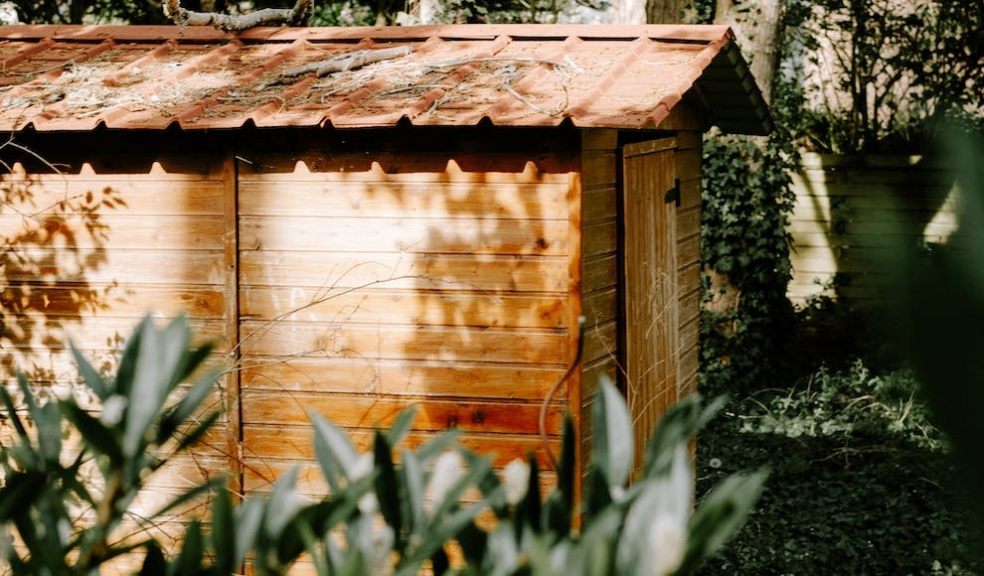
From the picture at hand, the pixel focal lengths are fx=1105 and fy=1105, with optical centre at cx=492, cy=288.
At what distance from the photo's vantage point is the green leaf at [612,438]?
1.35 meters

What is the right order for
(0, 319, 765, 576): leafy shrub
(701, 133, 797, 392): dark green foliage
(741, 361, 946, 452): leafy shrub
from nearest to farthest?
(0, 319, 765, 576): leafy shrub < (741, 361, 946, 452): leafy shrub < (701, 133, 797, 392): dark green foliage

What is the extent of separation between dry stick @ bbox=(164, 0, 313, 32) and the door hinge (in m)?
2.64

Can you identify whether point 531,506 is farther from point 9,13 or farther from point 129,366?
point 9,13

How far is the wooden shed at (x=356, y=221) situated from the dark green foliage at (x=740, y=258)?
16.9 feet

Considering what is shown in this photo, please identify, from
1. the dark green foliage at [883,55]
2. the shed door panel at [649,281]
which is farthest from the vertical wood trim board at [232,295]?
the dark green foliage at [883,55]

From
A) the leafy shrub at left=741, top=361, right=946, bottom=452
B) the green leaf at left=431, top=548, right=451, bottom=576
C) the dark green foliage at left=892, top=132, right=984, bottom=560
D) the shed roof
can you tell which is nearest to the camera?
the dark green foliage at left=892, top=132, right=984, bottom=560

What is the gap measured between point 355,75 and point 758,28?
6872 mm

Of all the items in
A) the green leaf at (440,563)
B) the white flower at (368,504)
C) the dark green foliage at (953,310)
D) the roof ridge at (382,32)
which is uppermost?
the roof ridge at (382,32)

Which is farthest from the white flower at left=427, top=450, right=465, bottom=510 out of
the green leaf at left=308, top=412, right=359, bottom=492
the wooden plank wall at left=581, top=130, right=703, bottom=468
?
the wooden plank wall at left=581, top=130, right=703, bottom=468

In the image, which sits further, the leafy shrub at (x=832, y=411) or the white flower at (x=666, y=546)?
the leafy shrub at (x=832, y=411)

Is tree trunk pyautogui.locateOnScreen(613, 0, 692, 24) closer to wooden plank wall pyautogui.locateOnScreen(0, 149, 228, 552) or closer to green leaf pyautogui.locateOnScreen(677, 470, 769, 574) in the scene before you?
wooden plank wall pyautogui.locateOnScreen(0, 149, 228, 552)

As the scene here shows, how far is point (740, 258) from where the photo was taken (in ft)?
35.8

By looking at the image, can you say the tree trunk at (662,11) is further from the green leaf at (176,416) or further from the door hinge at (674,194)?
the green leaf at (176,416)

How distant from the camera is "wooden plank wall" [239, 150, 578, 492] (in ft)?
16.6
